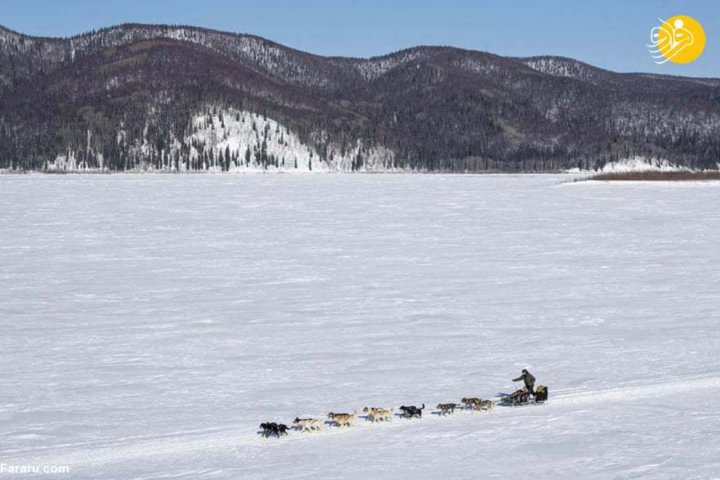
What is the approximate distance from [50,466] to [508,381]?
6.35 meters

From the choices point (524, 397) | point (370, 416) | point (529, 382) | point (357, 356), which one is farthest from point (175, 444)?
point (357, 356)

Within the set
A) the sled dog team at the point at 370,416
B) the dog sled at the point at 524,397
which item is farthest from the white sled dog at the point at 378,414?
the dog sled at the point at 524,397

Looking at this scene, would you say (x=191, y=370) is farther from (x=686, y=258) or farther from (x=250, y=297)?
(x=686, y=258)

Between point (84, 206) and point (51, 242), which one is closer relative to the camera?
point (51, 242)

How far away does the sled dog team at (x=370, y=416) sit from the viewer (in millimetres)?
9727

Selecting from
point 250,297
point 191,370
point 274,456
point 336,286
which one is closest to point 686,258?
point 336,286

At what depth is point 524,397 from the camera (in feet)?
36.0

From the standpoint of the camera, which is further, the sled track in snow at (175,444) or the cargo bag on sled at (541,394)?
the cargo bag on sled at (541,394)

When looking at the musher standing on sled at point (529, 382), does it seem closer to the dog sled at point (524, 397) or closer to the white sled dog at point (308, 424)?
the dog sled at point (524, 397)

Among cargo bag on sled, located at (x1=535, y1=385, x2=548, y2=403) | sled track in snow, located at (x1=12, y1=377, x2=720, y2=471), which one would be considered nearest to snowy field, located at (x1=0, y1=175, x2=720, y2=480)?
sled track in snow, located at (x1=12, y1=377, x2=720, y2=471)

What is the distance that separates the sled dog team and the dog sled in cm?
27

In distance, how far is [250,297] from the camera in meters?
19.8

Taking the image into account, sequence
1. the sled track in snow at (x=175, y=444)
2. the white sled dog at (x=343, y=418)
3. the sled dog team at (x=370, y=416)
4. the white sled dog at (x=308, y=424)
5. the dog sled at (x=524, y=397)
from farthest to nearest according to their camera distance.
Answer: the dog sled at (x=524, y=397), the white sled dog at (x=343, y=418), the white sled dog at (x=308, y=424), the sled dog team at (x=370, y=416), the sled track in snow at (x=175, y=444)

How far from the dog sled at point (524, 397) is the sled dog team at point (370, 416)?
27cm
